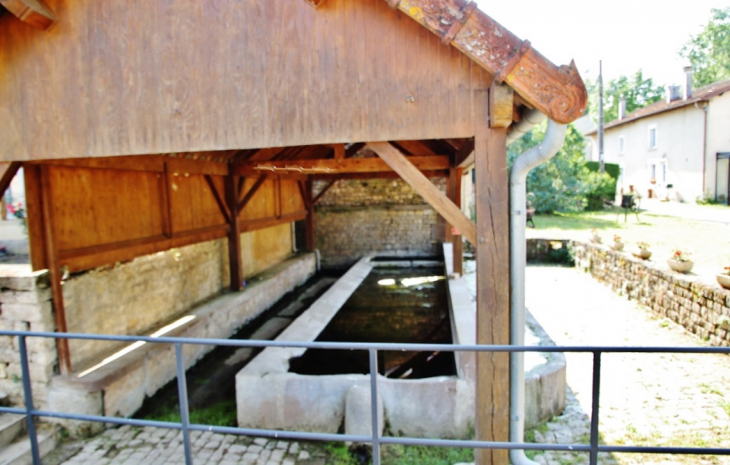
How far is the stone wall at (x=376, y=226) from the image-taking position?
14.1 m

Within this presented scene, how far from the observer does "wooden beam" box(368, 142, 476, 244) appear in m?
2.95

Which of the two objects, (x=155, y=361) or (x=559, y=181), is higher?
(x=559, y=181)

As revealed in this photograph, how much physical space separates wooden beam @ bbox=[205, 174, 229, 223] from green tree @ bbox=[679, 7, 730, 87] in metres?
35.5

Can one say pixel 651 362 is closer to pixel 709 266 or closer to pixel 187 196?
pixel 709 266

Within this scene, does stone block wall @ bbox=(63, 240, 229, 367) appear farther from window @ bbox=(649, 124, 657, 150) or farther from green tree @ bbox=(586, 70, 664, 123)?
green tree @ bbox=(586, 70, 664, 123)

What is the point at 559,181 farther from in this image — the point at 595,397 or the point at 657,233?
the point at 595,397

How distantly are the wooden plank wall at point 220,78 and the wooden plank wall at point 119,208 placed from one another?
932 millimetres

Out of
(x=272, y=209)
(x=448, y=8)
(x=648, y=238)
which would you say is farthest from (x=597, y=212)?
(x=448, y=8)

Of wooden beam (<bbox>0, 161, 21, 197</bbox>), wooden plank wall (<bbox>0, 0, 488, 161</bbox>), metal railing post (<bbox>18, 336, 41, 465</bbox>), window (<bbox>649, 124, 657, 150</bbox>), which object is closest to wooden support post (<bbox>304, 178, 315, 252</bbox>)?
wooden beam (<bbox>0, 161, 21, 197</bbox>)

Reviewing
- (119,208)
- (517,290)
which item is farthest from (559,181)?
(119,208)

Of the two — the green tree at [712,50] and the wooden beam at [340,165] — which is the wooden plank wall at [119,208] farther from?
the green tree at [712,50]

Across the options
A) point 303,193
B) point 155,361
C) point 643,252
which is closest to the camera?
point 155,361

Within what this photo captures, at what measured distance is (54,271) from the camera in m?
4.16

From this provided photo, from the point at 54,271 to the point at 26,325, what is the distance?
23.7 inches
